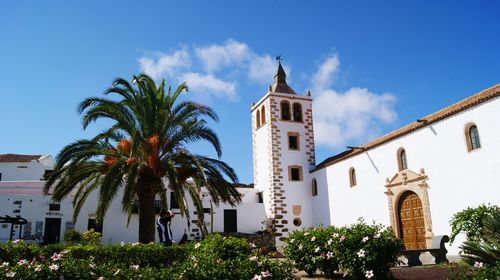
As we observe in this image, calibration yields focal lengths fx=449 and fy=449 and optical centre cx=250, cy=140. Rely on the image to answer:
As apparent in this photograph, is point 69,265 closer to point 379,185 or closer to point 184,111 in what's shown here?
point 184,111

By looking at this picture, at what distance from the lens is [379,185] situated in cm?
2231

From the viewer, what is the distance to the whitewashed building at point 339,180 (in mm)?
17344

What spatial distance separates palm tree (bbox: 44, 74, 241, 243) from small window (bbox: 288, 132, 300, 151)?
41.9 ft

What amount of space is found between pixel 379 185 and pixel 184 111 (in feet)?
35.8

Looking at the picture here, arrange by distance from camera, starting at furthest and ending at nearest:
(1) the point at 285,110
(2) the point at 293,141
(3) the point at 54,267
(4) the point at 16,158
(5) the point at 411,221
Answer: (4) the point at 16,158, (1) the point at 285,110, (2) the point at 293,141, (5) the point at 411,221, (3) the point at 54,267

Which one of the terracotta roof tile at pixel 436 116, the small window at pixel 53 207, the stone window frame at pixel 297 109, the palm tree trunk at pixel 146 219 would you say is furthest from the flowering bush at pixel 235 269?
the stone window frame at pixel 297 109

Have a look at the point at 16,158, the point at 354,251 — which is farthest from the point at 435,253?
the point at 16,158

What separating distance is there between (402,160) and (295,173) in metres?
9.14

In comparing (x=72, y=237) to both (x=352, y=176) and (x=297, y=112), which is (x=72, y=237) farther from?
(x=297, y=112)

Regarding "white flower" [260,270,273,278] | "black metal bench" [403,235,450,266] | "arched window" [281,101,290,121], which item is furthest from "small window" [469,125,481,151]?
"arched window" [281,101,290,121]

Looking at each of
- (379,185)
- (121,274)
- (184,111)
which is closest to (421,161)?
(379,185)

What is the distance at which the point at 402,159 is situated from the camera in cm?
2116

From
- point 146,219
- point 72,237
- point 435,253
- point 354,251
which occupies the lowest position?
point 435,253

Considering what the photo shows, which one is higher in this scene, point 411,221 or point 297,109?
point 297,109
